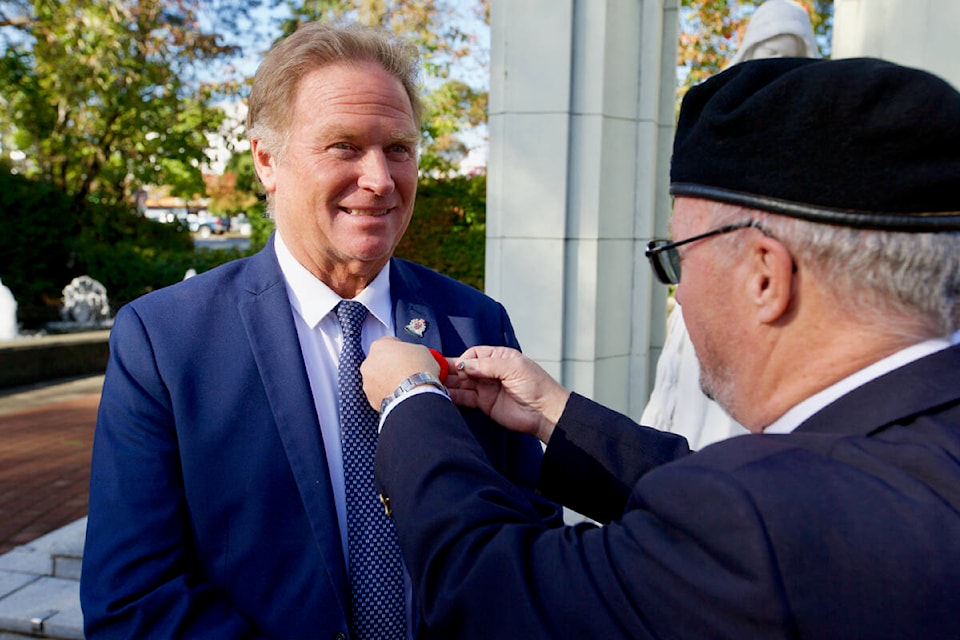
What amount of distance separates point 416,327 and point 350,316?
0.17 meters

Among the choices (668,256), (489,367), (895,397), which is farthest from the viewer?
(489,367)

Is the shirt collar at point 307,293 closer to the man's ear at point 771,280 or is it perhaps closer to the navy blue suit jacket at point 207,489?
the navy blue suit jacket at point 207,489

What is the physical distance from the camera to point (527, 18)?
4.26 metres

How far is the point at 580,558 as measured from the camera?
112cm

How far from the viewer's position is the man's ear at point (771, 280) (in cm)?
114

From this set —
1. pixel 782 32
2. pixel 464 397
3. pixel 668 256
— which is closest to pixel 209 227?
pixel 782 32

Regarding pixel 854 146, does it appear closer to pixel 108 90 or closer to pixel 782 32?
pixel 782 32

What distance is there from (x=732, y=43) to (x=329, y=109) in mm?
13809

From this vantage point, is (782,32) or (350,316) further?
(782,32)

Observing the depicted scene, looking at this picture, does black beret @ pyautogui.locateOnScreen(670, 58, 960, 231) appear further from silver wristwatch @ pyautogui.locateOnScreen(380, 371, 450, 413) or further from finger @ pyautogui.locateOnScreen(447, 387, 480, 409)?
finger @ pyautogui.locateOnScreen(447, 387, 480, 409)

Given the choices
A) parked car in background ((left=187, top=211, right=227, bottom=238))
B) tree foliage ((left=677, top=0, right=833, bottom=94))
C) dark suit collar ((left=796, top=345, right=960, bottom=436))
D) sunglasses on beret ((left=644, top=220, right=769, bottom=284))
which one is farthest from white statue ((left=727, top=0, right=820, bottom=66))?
parked car in background ((left=187, top=211, right=227, bottom=238))

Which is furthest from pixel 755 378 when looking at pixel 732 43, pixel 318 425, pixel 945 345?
pixel 732 43

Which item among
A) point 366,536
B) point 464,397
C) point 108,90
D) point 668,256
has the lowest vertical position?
point 366,536

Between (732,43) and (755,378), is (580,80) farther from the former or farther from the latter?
(732,43)
